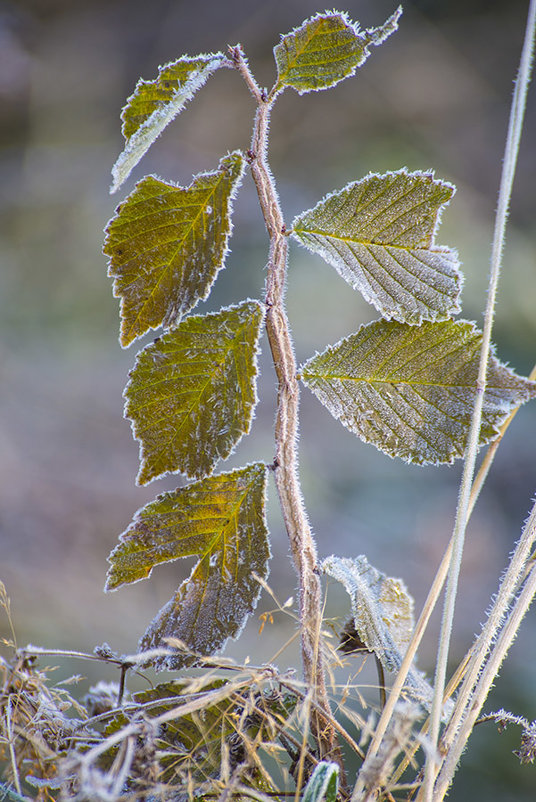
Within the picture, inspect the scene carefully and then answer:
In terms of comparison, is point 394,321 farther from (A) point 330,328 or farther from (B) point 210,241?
(A) point 330,328

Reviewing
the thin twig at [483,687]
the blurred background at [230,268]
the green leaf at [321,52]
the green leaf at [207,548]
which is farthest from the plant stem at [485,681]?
the blurred background at [230,268]

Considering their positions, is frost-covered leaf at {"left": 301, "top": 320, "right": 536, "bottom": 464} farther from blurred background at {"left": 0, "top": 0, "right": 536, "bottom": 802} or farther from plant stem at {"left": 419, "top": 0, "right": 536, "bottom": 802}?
blurred background at {"left": 0, "top": 0, "right": 536, "bottom": 802}

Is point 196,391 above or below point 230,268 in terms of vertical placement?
below

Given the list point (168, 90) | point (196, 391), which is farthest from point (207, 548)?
point (168, 90)


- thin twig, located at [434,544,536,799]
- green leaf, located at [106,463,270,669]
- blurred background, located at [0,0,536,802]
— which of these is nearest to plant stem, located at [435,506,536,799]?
thin twig, located at [434,544,536,799]

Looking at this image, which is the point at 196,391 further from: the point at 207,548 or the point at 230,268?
the point at 230,268

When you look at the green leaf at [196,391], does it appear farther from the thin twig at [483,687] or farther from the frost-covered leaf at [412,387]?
the thin twig at [483,687]

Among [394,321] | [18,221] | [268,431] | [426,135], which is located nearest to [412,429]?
[394,321]
